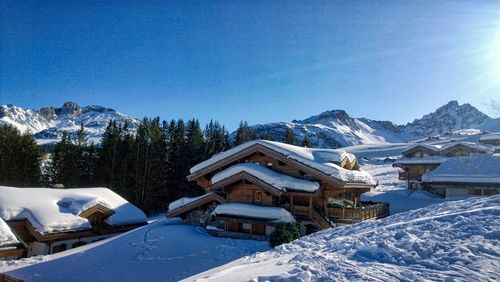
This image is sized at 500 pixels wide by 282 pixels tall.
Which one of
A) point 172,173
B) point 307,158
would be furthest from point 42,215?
point 172,173

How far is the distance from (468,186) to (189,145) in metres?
39.4

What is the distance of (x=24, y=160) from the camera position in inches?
1809

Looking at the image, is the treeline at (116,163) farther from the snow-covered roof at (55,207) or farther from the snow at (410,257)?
the snow at (410,257)

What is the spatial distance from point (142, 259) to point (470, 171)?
34.6m

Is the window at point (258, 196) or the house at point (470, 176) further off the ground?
the house at point (470, 176)

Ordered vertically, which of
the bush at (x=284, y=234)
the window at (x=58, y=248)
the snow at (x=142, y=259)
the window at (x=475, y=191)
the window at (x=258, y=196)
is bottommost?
the window at (x=58, y=248)

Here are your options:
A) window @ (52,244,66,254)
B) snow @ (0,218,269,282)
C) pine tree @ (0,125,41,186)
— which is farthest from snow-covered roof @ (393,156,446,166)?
pine tree @ (0,125,41,186)

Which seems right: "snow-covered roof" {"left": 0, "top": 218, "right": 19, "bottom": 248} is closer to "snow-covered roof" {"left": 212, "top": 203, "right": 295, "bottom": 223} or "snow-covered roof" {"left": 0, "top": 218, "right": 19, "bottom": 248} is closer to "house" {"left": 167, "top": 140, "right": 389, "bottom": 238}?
"house" {"left": 167, "top": 140, "right": 389, "bottom": 238}

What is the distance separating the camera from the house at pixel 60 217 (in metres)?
26.8

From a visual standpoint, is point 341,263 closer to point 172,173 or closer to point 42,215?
point 42,215

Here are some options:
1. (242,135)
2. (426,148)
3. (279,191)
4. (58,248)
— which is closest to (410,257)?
(279,191)

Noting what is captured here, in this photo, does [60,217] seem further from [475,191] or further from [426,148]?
[426,148]

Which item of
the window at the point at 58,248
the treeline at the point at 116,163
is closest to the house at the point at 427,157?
the treeline at the point at 116,163

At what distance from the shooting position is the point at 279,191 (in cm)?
2506
